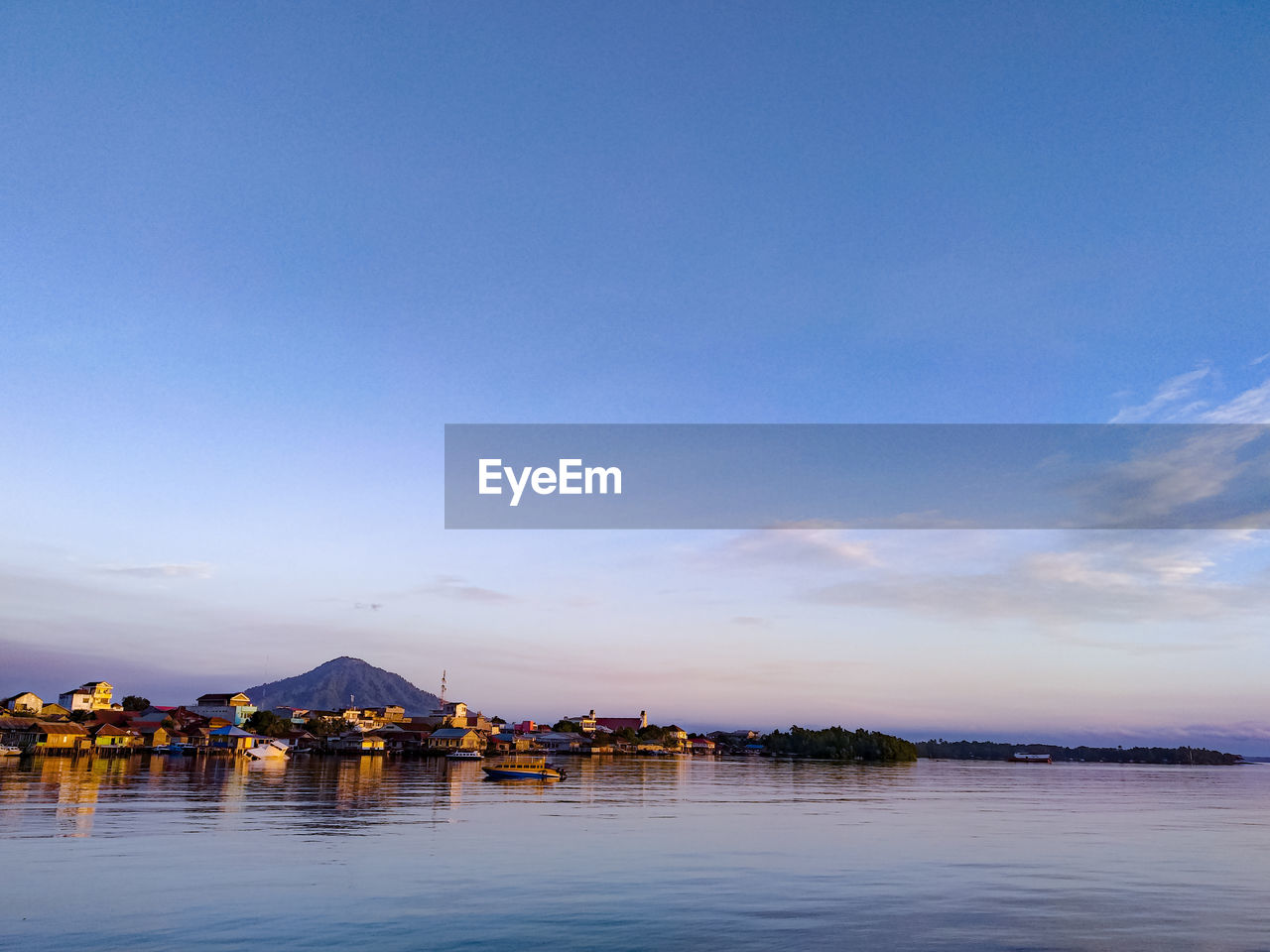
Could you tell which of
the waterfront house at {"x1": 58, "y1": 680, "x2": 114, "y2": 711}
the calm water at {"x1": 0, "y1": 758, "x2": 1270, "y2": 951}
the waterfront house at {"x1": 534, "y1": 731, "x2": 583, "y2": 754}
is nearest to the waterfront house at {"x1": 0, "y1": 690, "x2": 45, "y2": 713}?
the waterfront house at {"x1": 58, "y1": 680, "x2": 114, "y2": 711}

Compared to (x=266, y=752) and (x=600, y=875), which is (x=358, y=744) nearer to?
(x=266, y=752)

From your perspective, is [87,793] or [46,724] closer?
[87,793]

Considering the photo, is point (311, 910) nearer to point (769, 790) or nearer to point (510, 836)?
point (510, 836)

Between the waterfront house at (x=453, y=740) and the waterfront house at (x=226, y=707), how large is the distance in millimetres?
36236

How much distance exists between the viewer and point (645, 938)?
21094mm

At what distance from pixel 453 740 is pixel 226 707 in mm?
46259

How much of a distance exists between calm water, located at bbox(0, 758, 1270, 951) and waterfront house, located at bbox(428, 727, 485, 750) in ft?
316

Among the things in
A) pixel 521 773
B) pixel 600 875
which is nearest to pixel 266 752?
pixel 521 773

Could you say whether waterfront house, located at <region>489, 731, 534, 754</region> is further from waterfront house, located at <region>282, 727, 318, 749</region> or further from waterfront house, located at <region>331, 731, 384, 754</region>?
waterfront house, located at <region>282, 727, 318, 749</region>

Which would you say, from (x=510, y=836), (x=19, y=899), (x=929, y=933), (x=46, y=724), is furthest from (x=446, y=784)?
(x=46, y=724)

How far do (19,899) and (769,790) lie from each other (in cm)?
6145

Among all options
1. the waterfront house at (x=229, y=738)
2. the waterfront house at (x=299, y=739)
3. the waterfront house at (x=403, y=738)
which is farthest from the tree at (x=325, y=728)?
the waterfront house at (x=229, y=738)

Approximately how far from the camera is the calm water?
2162 cm

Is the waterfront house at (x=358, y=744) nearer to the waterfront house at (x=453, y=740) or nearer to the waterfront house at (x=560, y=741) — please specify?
the waterfront house at (x=453, y=740)
